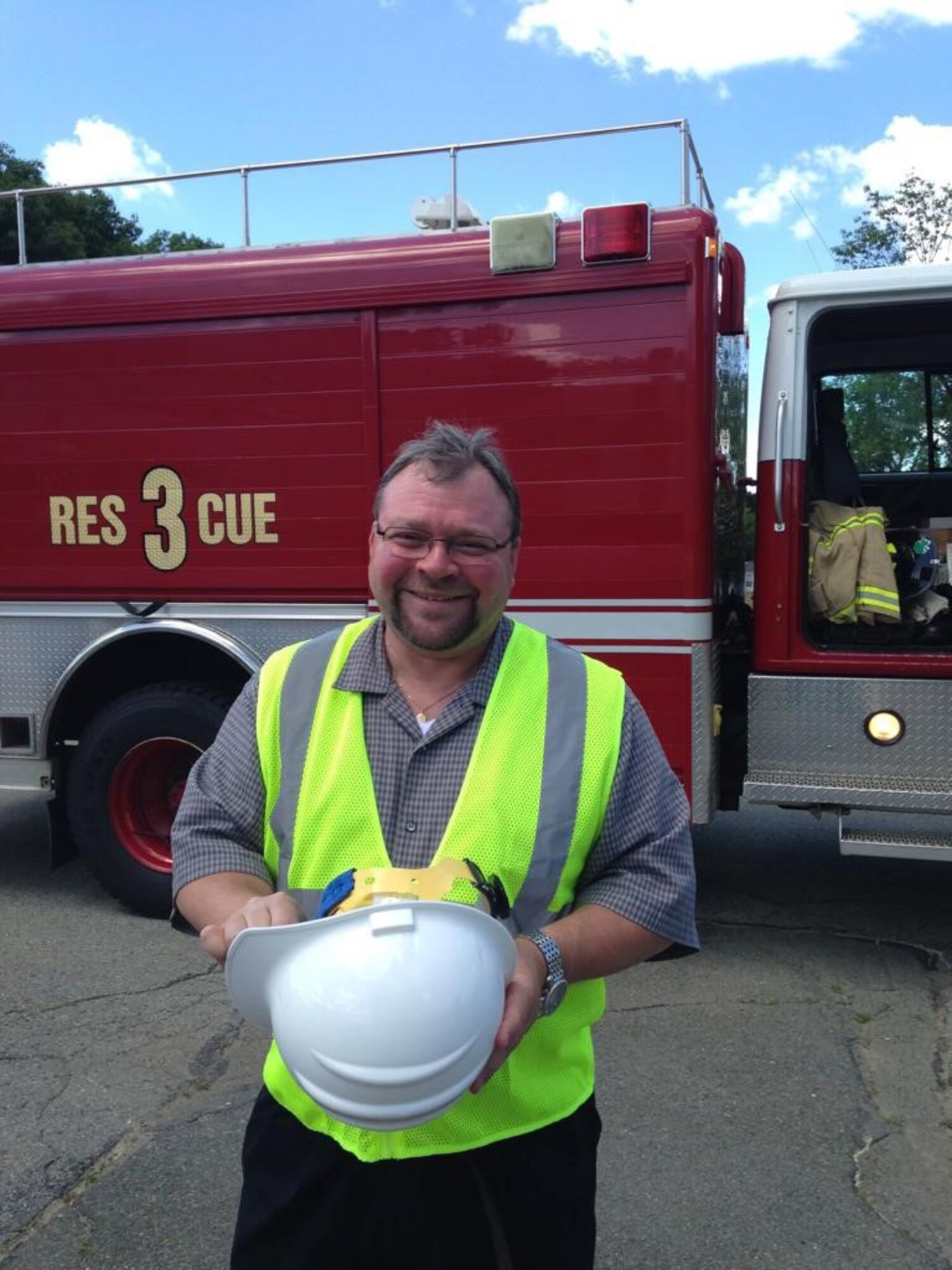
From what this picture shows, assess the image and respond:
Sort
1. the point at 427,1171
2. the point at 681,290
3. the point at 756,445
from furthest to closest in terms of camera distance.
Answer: the point at 756,445 → the point at 681,290 → the point at 427,1171

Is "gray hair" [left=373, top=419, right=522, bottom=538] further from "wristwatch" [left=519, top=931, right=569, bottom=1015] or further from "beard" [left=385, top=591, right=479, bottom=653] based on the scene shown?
"wristwatch" [left=519, top=931, right=569, bottom=1015]

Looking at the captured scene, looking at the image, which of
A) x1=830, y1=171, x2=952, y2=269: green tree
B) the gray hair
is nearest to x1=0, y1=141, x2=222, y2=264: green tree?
x1=830, y1=171, x2=952, y2=269: green tree

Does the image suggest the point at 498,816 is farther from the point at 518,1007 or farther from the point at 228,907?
the point at 228,907

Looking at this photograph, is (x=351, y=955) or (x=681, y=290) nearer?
(x=351, y=955)

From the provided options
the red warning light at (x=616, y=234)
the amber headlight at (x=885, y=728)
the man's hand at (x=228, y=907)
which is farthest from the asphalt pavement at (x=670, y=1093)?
the red warning light at (x=616, y=234)

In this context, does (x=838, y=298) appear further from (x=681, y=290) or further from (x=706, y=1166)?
(x=706, y=1166)

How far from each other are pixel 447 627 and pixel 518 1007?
56cm

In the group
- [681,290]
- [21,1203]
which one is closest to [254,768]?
[21,1203]

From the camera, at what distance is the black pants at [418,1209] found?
152 cm

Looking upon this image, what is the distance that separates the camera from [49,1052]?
3562 mm

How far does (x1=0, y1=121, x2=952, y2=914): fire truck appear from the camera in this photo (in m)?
4.17

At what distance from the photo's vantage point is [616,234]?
4.11 meters

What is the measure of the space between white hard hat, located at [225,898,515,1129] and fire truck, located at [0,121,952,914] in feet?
10.1

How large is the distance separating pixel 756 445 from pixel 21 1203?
138 inches
